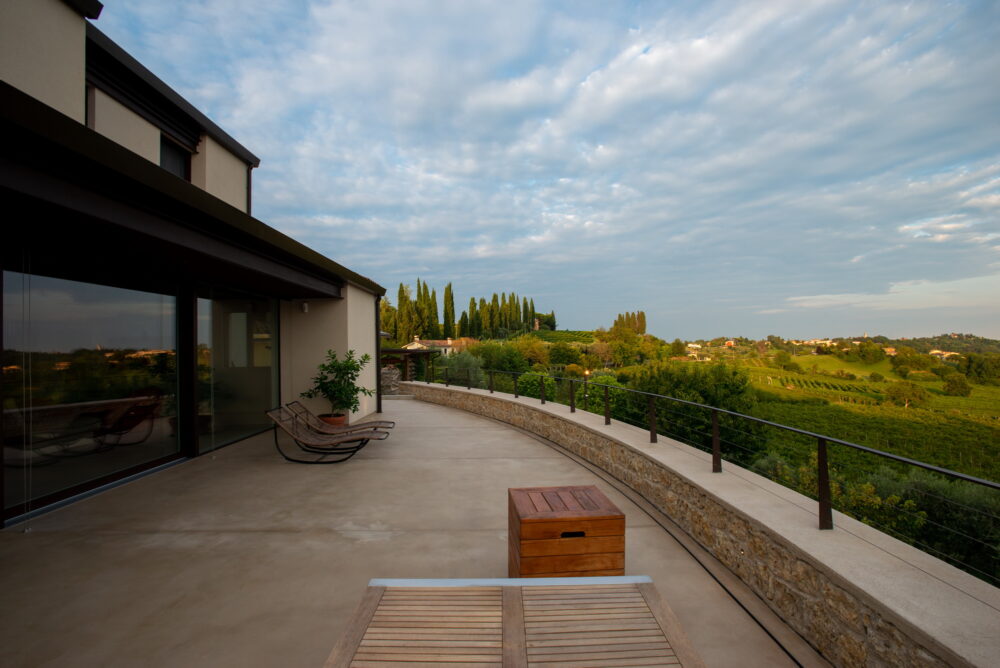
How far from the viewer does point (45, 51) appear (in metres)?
5.20

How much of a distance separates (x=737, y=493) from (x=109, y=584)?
4060mm

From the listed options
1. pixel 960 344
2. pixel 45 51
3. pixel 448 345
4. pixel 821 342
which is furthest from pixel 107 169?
pixel 821 342

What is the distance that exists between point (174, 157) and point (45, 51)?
3.46m

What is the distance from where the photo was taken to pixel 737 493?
10.5 ft

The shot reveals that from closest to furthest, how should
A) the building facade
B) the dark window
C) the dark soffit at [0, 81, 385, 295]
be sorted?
the dark soffit at [0, 81, 385, 295], the building facade, the dark window

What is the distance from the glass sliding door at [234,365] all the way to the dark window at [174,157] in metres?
2.77

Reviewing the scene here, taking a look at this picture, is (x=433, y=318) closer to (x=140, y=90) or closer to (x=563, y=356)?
(x=563, y=356)

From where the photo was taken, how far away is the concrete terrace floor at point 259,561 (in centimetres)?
240

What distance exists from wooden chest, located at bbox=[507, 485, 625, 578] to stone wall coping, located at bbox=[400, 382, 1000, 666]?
33.5 inches

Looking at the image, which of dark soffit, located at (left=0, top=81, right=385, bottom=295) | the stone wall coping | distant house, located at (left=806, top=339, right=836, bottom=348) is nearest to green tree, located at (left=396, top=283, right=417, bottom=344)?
distant house, located at (left=806, top=339, right=836, bottom=348)

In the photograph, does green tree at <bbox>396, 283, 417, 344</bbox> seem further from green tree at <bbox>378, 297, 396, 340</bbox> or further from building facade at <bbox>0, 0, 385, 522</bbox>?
building facade at <bbox>0, 0, 385, 522</bbox>

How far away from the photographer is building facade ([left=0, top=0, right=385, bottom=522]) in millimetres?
3029

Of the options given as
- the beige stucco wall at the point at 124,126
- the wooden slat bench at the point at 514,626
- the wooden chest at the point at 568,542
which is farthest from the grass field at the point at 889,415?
the beige stucco wall at the point at 124,126

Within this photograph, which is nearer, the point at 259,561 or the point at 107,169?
the point at 107,169
